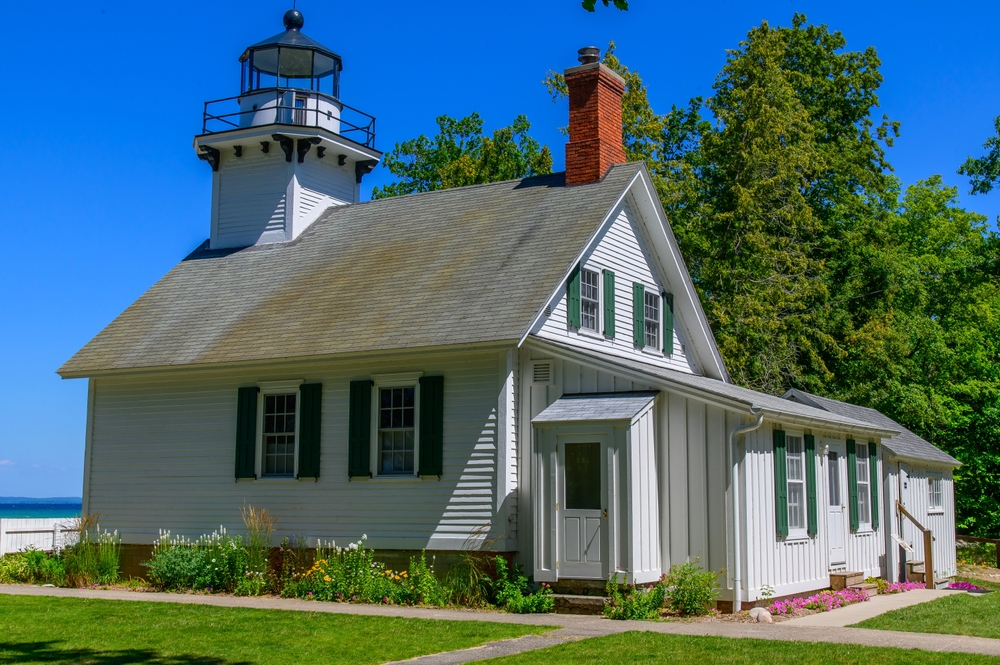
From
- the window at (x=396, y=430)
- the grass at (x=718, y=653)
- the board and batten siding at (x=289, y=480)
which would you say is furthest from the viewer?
the window at (x=396, y=430)

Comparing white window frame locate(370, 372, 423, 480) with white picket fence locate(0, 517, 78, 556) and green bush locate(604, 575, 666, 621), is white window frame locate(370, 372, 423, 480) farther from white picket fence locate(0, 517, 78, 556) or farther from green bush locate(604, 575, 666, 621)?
white picket fence locate(0, 517, 78, 556)

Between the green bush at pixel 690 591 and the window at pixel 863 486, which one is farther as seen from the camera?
the window at pixel 863 486

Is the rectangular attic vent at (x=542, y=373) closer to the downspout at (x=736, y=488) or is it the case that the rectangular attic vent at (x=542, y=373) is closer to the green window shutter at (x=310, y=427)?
the downspout at (x=736, y=488)

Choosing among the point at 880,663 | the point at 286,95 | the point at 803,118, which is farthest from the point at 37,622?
the point at 803,118

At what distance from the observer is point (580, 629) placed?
38.5ft

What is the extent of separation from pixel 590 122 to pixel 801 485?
7338 mm

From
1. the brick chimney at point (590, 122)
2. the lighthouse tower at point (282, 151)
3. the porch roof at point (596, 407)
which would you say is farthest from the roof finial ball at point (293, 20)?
the porch roof at point (596, 407)

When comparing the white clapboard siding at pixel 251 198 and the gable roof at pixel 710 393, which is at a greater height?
the white clapboard siding at pixel 251 198

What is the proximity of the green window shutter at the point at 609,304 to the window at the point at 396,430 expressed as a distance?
3655mm

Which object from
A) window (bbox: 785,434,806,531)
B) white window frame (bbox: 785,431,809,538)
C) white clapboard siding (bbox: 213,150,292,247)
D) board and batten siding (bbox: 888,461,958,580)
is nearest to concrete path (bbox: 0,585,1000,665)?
white window frame (bbox: 785,431,809,538)

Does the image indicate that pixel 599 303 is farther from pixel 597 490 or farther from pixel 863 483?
pixel 863 483

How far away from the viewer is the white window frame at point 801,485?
14.8 metres

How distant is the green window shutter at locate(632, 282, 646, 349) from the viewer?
61.1ft

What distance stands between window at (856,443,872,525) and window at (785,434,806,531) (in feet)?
8.26
